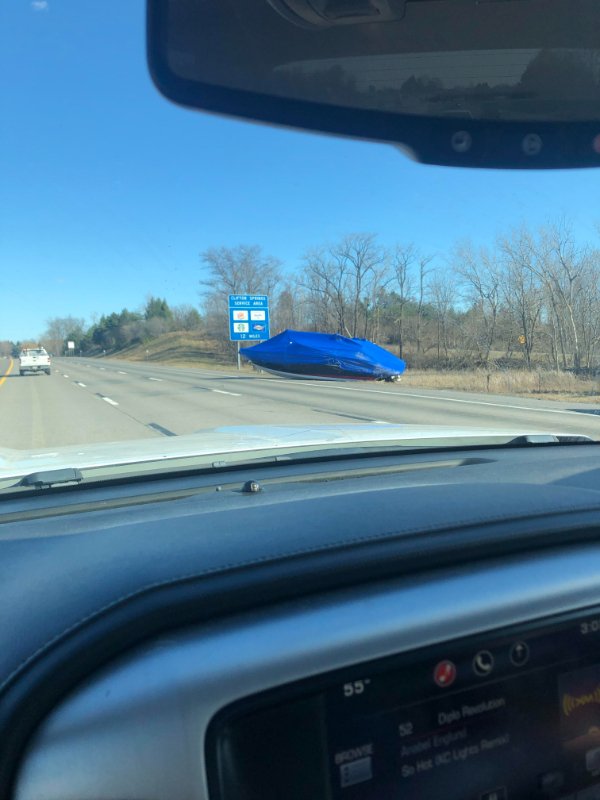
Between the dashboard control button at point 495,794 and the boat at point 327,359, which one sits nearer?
the dashboard control button at point 495,794

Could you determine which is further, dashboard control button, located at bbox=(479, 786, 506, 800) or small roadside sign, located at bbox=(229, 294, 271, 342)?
small roadside sign, located at bbox=(229, 294, 271, 342)

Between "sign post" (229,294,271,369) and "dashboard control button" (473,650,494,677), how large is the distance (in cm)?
3031

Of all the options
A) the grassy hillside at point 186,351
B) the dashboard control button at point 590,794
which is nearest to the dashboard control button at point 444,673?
the dashboard control button at point 590,794

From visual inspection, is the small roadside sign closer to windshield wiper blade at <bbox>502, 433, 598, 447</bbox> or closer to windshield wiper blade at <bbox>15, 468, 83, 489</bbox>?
windshield wiper blade at <bbox>502, 433, 598, 447</bbox>

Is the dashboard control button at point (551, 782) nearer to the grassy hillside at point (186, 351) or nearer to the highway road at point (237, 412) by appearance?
the highway road at point (237, 412)

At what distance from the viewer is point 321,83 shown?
2666 mm

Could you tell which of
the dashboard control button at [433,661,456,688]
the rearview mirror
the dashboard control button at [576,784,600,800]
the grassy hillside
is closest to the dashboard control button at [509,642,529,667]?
the dashboard control button at [433,661,456,688]

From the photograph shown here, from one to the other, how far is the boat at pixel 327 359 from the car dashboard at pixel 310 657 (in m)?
27.2

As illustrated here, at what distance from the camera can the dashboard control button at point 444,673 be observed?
1527mm

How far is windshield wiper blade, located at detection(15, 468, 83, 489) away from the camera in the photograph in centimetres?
304

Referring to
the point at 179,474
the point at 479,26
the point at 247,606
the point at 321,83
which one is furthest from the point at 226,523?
the point at 479,26

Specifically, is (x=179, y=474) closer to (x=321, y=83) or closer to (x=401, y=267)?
(x=321, y=83)

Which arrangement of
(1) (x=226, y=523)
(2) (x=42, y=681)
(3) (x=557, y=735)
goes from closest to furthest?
(2) (x=42, y=681) → (3) (x=557, y=735) → (1) (x=226, y=523)

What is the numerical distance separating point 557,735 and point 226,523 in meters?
1.01
